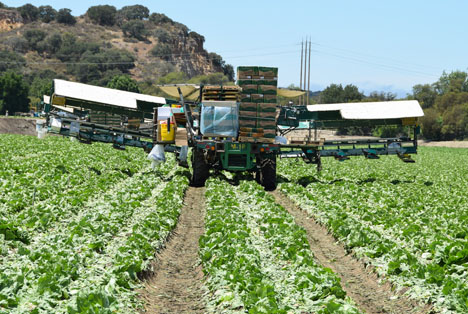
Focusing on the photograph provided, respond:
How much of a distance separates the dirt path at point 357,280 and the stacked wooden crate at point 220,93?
310 inches

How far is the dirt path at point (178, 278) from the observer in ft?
28.2

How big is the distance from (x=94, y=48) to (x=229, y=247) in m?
156

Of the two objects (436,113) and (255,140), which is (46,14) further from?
(255,140)

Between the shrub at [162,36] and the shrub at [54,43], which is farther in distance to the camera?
the shrub at [162,36]

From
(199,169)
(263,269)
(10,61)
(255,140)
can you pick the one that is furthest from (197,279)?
(10,61)

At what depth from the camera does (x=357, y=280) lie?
9992 mm

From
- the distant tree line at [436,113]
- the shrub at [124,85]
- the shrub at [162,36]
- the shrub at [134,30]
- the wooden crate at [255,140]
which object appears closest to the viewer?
the wooden crate at [255,140]

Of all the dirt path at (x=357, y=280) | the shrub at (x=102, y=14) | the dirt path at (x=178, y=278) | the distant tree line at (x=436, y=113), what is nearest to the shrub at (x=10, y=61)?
the shrub at (x=102, y=14)

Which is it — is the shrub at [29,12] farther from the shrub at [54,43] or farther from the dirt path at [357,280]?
the dirt path at [357,280]

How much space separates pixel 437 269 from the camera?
8.92 metres

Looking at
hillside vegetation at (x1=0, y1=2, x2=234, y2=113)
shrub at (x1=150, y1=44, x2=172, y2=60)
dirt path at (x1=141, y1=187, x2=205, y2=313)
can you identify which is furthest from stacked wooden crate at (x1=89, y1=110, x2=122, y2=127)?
shrub at (x1=150, y1=44, x2=172, y2=60)

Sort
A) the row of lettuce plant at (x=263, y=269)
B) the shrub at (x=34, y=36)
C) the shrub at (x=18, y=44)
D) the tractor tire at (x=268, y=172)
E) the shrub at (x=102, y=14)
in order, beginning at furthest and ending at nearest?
the shrub at (x=102, y=14)
the shrub at (x=34, y=36)
the shrub at (x=18, y=44)
the tractor tire at (x=268, y=172)
the row of lettuce plant at (x=263, y=269)

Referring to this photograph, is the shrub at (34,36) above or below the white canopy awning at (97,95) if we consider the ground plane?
above

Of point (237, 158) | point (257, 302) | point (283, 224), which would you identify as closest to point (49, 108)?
point (237, 158)
